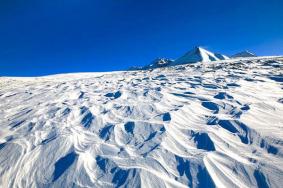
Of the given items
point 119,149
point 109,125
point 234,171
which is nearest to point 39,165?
point 119,149

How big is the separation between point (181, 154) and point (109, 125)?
6.54 feet

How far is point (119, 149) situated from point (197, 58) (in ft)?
75.8

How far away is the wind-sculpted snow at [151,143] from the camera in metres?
3.38

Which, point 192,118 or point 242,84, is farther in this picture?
point 242,84

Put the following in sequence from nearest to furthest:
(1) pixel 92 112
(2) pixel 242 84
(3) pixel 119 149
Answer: (3) pixel 119 149, (1) pixel 92 112, (2) pixel 242 84

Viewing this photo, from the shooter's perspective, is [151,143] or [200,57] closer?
[151,143]

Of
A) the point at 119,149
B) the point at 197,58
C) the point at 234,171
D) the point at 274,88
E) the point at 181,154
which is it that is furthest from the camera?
the point at 197,58

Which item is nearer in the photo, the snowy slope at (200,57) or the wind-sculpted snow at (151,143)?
the wind-sculpted snow at (151,143)

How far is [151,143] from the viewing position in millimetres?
4297

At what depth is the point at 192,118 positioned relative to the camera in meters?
5.33

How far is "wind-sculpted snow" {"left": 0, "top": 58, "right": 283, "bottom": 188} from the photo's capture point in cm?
338

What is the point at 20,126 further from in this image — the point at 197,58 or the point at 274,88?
the point at 197,58

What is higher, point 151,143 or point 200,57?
point 151,143

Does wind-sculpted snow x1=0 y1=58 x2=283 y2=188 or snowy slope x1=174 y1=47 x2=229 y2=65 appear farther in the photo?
snowy slope x1=174 y1=47 x2=229 y2=65
